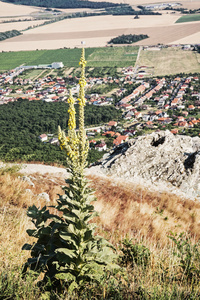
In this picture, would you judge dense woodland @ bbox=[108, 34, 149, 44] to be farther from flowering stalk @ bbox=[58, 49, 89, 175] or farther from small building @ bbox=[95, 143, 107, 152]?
flowering stalk @ bbox=[58, 49, 89, 175]

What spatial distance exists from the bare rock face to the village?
1075 inches

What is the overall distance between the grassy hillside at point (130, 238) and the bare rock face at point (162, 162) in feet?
4.08

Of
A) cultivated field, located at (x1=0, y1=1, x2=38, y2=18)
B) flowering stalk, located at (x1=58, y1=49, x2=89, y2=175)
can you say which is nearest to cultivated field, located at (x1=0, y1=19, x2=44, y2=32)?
cultivated field, located at (x1=0, y1=1, x2=38, y2=18)

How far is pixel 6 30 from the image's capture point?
138 meters

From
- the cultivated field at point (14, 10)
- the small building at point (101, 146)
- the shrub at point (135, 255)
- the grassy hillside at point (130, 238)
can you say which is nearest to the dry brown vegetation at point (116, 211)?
the grassy hillside at point (130, 238)

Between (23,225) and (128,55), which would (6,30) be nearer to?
(128,55)

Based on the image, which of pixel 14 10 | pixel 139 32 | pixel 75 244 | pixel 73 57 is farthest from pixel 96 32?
pixel 75 244

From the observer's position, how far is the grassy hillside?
10.1 feet

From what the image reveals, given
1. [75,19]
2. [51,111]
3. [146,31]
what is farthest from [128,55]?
[75,19]

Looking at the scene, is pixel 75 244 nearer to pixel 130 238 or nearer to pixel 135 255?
pixel 135 255

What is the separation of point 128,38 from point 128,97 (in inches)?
2382

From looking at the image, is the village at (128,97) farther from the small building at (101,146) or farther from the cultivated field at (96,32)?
the cultivated field at (96,32)

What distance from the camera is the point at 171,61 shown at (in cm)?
9138

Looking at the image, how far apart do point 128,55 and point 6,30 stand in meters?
74.6
